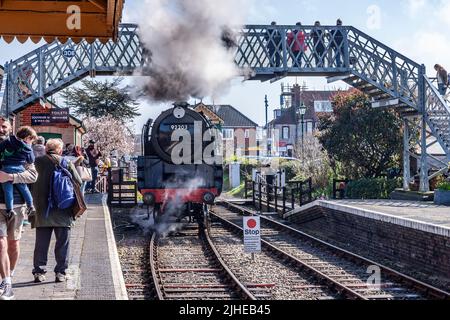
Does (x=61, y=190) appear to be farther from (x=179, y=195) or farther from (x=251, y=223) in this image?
(x=179, y=195)

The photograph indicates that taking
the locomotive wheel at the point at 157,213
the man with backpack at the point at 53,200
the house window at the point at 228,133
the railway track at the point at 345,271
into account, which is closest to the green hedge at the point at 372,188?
the railway track at the point at 345,271

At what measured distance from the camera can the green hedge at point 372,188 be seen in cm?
2417

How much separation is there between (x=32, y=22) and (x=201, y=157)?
806 cm

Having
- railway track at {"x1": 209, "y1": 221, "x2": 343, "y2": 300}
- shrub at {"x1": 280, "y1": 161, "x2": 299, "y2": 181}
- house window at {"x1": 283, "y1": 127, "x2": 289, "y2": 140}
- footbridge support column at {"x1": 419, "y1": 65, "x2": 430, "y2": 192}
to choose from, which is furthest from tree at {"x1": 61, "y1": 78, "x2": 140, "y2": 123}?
railway track at {"x1": 209, "y1": 221, "x2": 343, "y2": 300}

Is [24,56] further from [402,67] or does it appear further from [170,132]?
[402,67]

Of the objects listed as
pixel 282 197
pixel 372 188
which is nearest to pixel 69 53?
pixel 282 197

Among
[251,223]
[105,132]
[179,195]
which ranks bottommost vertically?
[251,223]

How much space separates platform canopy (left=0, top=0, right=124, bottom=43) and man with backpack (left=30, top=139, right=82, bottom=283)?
1.68 meters

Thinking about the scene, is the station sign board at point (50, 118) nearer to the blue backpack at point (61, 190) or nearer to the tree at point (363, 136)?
the tree at point (363, 136)

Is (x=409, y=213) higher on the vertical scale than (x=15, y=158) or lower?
lower

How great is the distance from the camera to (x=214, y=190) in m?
16.5

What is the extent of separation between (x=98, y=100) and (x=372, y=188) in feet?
110

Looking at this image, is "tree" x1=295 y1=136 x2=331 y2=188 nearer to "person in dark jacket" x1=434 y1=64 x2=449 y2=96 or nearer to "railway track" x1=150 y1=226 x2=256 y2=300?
"person in dark jacket" x1=434 y1=64 x2=449 y2=96

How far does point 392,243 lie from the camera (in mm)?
13438
